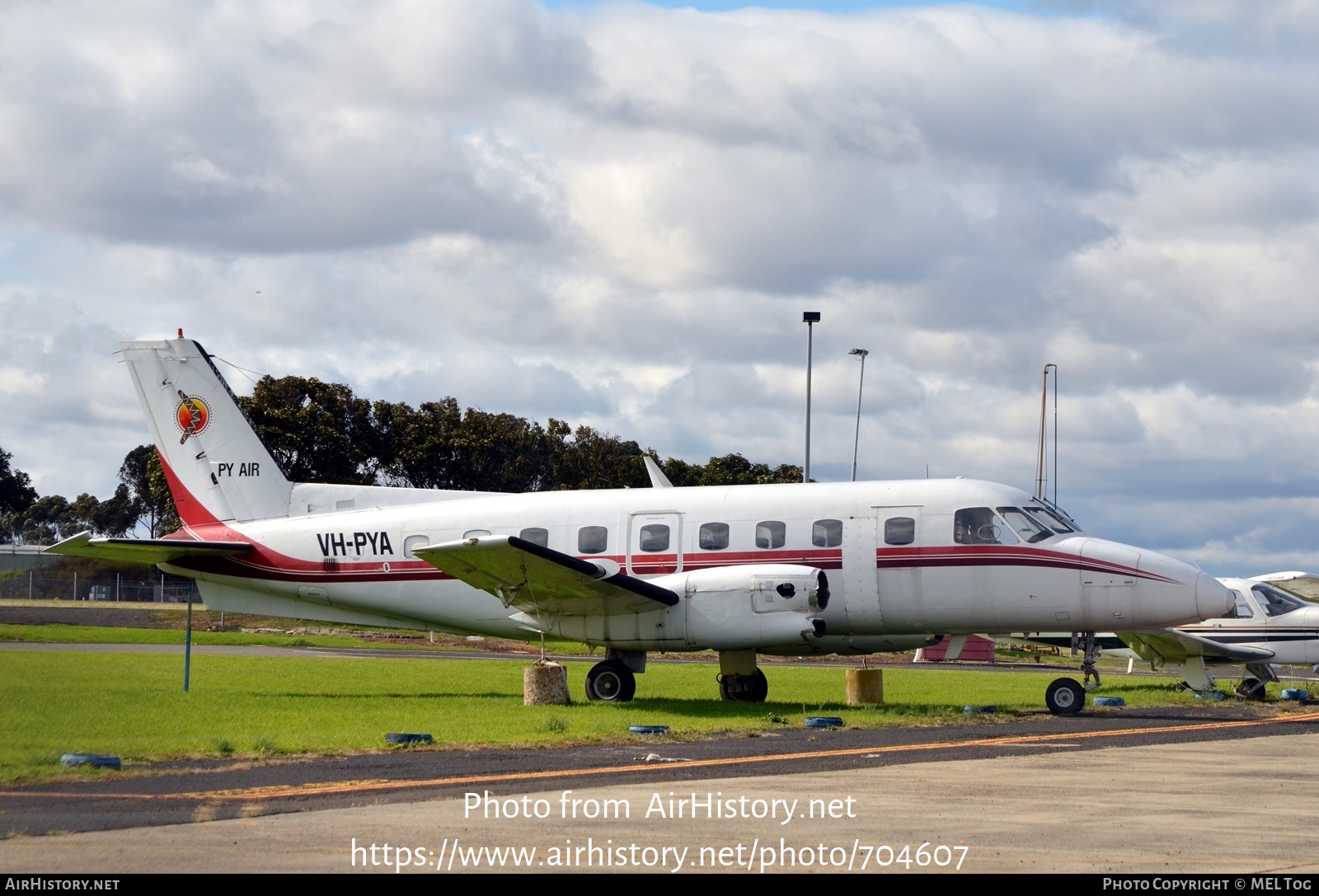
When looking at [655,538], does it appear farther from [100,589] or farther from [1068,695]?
[100,589]

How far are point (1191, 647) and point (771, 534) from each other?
9894 mm

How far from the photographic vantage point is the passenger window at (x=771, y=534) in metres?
21.5

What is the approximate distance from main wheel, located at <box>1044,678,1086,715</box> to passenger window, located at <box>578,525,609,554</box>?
24.2 ft

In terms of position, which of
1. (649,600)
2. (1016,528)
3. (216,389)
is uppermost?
(216,389)

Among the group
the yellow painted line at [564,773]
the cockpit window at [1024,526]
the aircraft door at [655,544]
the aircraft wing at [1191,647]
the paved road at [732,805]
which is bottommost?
the yellow painted line at [564,773]

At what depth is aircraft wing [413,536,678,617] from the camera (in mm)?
19766

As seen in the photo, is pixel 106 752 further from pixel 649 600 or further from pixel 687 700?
pixel 687 700

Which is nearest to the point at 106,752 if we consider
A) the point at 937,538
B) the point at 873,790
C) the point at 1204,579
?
the point at 873,790

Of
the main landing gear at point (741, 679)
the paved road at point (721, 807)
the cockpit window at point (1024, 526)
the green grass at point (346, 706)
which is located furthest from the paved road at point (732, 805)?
the main landing gear at point (741, 679)

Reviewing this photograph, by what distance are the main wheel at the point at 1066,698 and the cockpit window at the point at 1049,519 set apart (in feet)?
7.71

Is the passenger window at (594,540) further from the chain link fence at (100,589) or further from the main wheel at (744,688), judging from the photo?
the chain link fence at (100,589)

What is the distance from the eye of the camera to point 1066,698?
20.4m

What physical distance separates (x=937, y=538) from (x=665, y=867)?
13.9 m

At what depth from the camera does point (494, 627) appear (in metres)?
23.5
